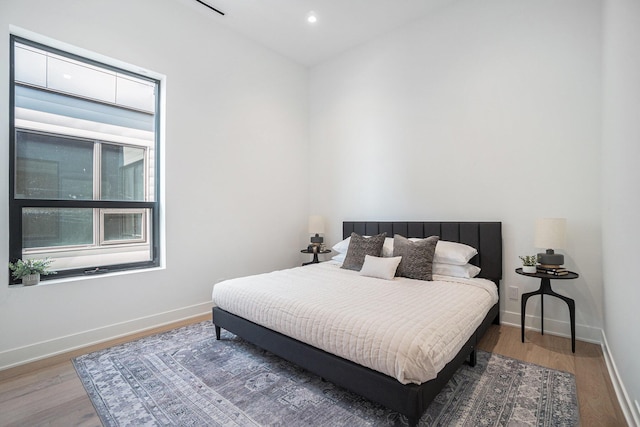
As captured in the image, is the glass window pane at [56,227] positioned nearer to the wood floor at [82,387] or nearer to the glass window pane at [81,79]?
the wood floor at [82,387]

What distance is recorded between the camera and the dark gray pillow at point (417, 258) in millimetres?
2844

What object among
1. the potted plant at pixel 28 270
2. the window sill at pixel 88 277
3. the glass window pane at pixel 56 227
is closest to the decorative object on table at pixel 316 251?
the window sill at pixel 88 277

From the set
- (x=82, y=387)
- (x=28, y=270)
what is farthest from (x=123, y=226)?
(x=82, y=387)

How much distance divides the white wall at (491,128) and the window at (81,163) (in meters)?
2.56

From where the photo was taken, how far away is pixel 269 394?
1.90 m

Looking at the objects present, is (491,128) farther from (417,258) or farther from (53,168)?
(53,168)

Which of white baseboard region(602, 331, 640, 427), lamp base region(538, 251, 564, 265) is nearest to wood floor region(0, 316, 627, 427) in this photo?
white baseboard region(602, 331, 640, 427)

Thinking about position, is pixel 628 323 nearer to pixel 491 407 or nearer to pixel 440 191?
pixel 491 407

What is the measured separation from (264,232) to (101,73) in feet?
8.24

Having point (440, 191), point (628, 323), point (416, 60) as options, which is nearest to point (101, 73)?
point (416, 60)

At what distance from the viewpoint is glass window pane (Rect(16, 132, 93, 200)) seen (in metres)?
2.52

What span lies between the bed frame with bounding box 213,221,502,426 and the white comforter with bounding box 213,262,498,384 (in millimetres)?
61

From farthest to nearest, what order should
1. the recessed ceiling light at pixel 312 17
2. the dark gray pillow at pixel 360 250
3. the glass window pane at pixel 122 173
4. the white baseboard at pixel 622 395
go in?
the recessed ceiling light at pixel 312 17 < the dark gray pillow at pixel 360 250 < the glass window pane at pixel 122 173 < the white baseboard at pixel 622 395

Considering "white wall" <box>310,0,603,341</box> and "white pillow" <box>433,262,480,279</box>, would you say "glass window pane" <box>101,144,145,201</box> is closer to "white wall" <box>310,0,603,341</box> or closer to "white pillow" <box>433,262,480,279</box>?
"white wall" <box>310,0,603,341</box>
